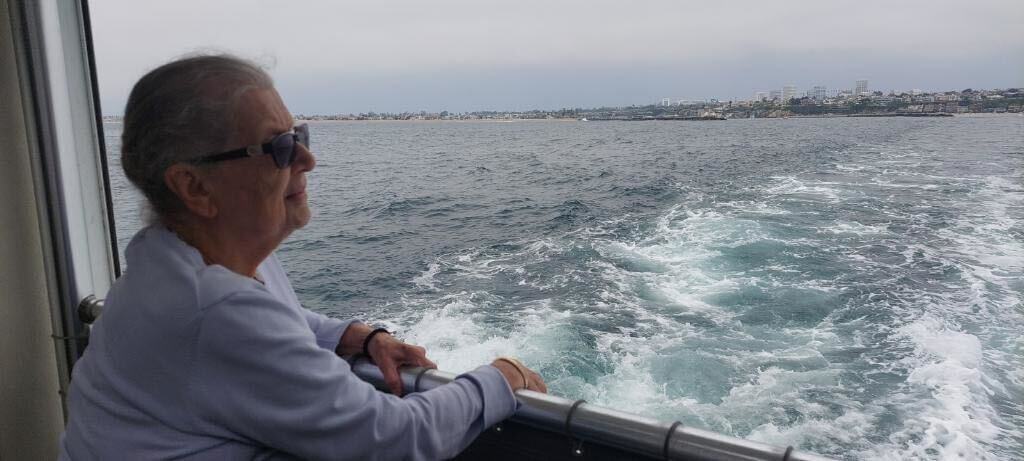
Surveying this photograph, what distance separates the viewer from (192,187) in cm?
65

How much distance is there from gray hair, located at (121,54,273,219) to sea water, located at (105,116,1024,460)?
0.22 ft

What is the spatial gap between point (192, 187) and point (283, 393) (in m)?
0.22

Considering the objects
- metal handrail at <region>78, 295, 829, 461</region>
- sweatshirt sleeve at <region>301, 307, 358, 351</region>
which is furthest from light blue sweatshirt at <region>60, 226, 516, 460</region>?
sweatshirt sleeve at <region>301, 307, 358, 351</region>

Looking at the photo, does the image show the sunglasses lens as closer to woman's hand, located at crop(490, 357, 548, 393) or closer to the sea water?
the sea water

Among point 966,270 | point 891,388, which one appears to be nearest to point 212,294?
point 891,388

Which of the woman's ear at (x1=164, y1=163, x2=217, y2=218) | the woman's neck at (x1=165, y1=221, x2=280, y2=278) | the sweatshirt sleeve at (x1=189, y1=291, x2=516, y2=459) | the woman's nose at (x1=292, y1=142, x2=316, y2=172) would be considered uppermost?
the woman's nose at (x1=292, y1=142, x2=316, y2=172)

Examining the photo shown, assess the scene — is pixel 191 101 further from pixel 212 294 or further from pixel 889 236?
pixel 889 236

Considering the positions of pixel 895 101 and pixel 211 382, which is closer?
pixel 211 382

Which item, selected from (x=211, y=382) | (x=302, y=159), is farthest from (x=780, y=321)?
(x=211, y=382)

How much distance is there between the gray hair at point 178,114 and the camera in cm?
63

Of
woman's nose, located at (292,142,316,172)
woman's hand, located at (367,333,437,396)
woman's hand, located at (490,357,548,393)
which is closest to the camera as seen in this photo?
woman's nose, located at (292,142,316,172)

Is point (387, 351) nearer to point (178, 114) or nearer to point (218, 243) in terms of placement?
point (218, 243)

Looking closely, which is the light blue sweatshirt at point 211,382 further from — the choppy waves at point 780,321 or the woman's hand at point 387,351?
the choppy waves at point 780,321

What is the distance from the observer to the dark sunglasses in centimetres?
64
